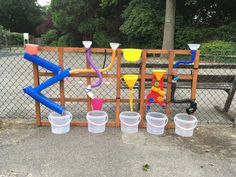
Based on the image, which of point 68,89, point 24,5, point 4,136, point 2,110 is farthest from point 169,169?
point 24,5

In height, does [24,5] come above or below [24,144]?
above

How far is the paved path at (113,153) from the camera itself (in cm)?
248

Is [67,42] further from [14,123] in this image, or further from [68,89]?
[14,123]

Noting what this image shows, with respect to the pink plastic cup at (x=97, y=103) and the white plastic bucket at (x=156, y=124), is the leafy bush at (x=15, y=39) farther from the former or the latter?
the white plastic bucket at (x=156, y=124)

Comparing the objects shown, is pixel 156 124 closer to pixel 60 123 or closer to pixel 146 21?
pixel 60 123

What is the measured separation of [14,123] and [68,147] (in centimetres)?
117

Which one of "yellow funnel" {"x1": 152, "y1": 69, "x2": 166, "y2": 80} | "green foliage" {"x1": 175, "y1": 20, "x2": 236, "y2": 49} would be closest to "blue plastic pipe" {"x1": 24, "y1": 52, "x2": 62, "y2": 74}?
"yellow funnel" {"x1": 152, "y1": 69, "x2": 166, "y2": 80}

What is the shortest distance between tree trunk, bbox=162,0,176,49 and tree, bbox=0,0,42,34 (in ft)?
98.0

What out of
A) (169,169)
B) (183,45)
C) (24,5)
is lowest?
(169,169)

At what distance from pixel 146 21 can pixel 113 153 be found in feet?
39.2

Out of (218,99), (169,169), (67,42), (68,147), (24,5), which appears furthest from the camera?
(24,5)

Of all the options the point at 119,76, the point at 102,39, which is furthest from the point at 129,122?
the point at 102,39

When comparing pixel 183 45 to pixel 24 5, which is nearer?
pixel 183 45

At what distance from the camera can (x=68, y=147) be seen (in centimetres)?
295
